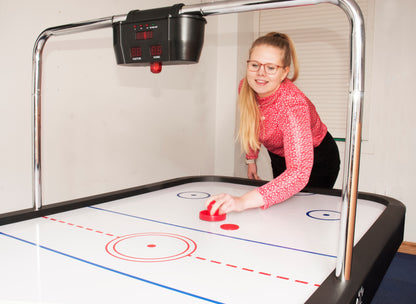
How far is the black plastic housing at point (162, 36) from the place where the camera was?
871mm

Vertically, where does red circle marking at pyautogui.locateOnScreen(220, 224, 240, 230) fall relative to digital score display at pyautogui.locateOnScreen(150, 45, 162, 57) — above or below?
below

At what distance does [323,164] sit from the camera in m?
1.77

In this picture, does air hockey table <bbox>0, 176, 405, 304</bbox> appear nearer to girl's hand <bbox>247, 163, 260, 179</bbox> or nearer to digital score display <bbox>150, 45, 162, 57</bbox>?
digital score display <bbox>150, 45, 162, 57</bbox>

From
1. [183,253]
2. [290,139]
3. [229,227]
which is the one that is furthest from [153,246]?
[290,139]

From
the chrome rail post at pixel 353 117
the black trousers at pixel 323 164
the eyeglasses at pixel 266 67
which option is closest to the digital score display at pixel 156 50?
the chrome rail post at pixel 353 117

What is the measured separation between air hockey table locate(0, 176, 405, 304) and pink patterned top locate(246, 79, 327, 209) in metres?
0.08

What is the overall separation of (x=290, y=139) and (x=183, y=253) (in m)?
0.53

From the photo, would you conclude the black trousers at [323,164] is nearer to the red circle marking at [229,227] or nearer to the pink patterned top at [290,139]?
the pink patterned top at [290,139]

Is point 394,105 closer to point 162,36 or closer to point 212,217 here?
point 212,217

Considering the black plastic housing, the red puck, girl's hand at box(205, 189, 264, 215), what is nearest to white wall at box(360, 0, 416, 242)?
girl's hand at box(205, 189, 264, 215)

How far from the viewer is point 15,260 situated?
77 centimetres

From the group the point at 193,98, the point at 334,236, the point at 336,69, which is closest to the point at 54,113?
the point at 193,98

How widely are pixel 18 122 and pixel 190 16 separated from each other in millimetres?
1216

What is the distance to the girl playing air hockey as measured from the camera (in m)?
1.15
